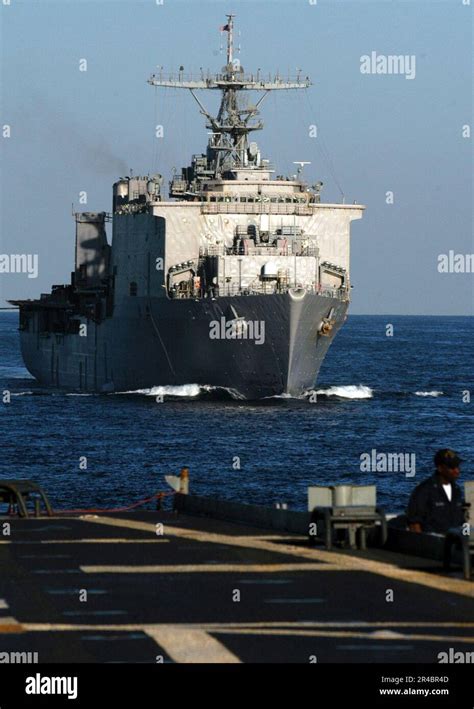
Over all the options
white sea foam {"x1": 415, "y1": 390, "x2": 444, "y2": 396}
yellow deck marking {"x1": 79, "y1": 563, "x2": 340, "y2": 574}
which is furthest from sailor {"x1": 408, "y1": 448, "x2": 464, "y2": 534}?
white sea foam {"x1": 415, "y1": 390, "x2": 444, "y2": 396}

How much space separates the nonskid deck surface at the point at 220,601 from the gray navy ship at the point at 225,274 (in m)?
46.0

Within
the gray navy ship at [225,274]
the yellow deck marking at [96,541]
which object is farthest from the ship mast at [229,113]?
the yellow deck marking at [96,541]

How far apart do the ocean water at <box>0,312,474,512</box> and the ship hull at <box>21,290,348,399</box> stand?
35.2 inches

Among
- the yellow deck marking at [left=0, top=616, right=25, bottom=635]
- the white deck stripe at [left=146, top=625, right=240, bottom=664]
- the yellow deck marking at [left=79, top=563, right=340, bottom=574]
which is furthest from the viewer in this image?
the yellow deck marking at [left=79, top=563, right=340, bottom=574]

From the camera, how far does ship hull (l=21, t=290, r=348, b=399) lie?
67.8 metres

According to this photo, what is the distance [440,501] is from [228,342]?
4933 cm

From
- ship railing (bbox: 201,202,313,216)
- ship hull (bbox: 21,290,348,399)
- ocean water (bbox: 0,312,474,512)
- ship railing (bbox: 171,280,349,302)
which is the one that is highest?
ship railing (bbox: 201,202,313,216)

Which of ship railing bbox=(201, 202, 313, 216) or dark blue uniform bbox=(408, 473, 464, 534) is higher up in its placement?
ship railing bbox=(201, 202, 313, 216)

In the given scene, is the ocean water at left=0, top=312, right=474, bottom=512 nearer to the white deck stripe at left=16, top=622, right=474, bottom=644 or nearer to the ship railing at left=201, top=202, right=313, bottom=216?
the ship railing at left=201, top=202, right=313, bottom=216

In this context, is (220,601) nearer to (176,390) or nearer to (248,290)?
(248,290)

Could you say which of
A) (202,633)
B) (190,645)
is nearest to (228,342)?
(202,633)

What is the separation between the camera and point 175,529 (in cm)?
2311

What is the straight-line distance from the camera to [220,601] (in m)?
16.8

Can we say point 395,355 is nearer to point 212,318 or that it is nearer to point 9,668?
point 212,318
